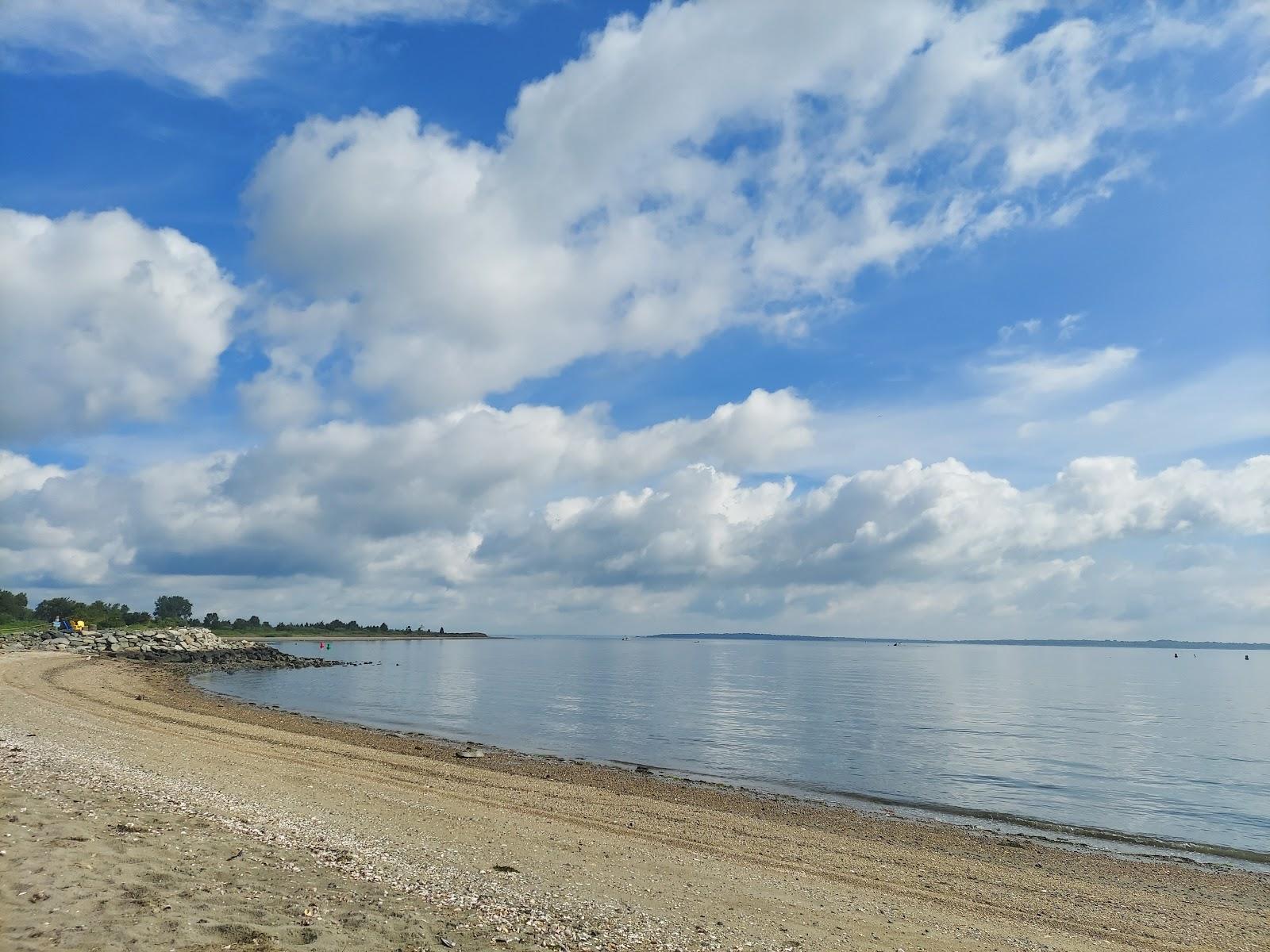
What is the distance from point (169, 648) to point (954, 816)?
9279cm

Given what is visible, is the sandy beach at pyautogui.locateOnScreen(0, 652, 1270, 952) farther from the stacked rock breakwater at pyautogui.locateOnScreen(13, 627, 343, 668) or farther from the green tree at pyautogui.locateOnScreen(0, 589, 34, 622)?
the green tree at pyautogui.locateOnScreen(0, 589, 34, 622)

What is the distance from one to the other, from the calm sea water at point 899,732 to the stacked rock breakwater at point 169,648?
12.5 m

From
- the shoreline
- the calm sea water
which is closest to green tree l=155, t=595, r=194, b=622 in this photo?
the calm sea water

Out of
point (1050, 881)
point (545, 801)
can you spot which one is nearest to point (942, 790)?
A: point (1050, 881)

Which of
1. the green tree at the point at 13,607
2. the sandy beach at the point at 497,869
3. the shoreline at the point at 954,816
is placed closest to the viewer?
the sandy beach at the point at 497,869

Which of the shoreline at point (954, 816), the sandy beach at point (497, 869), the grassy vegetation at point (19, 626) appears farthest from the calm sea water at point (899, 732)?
the grassy vegetation at point (19, 626)

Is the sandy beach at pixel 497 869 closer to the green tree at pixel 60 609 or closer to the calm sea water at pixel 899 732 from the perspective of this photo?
the calm sea water at pixel 899 732

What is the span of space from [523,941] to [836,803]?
61.0ft

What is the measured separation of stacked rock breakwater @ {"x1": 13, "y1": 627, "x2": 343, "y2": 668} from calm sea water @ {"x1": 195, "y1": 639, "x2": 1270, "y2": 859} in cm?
1247

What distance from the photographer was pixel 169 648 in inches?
3529

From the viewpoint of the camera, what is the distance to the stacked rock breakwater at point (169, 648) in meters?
78.2

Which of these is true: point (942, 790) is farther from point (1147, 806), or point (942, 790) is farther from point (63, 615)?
point (63, 615)

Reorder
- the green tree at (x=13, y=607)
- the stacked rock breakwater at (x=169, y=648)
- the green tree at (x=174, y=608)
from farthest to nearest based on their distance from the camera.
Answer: the green tree at (x=174, y=608), the green tree at (x=13, y=607), the stacked rock breakwater at (x=169, y=648)

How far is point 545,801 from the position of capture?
20.5m
